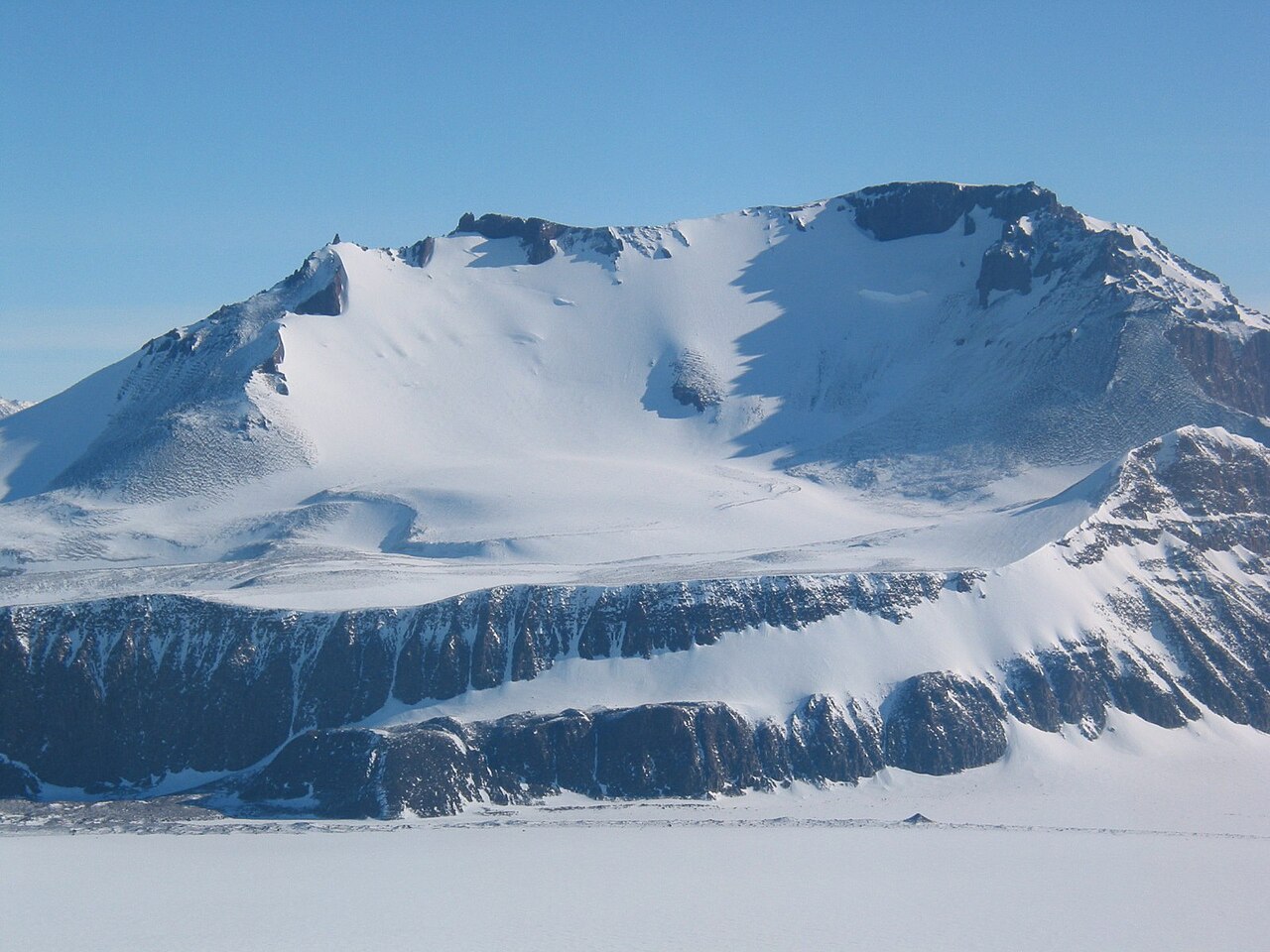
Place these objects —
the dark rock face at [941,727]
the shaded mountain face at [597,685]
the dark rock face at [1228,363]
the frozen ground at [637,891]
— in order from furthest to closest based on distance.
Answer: the dark rock face at [1228,363], the dark rock face at [941,727], the shaded mountain face at [597,685], the frozen ground at [637,891]

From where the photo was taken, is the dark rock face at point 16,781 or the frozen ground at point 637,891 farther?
the dark rock face at point 16,781

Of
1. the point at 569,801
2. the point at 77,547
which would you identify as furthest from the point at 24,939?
the point at 77,547

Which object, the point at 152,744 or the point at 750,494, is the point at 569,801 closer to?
the point at 152,744

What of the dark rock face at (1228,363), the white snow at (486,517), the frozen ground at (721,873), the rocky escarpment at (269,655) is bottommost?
the frozen ground at (721,873)

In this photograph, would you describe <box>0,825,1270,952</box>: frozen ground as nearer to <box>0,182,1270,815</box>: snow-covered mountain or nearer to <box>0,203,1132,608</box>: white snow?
<box>0,182,1270,815</box>: snow-covered mountain

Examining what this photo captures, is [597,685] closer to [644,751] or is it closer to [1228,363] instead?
[644,751]

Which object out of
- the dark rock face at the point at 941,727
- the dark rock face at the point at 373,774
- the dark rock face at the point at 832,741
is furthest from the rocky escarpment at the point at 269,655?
the dark rock face at the point at 832,741

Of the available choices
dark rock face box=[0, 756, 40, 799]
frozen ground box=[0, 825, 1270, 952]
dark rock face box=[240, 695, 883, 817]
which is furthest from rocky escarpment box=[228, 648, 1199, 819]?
dark rock face box=[0, 756, 40, 799]

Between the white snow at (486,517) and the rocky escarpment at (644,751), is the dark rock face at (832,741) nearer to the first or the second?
the rocky escarpment at (644,751)
